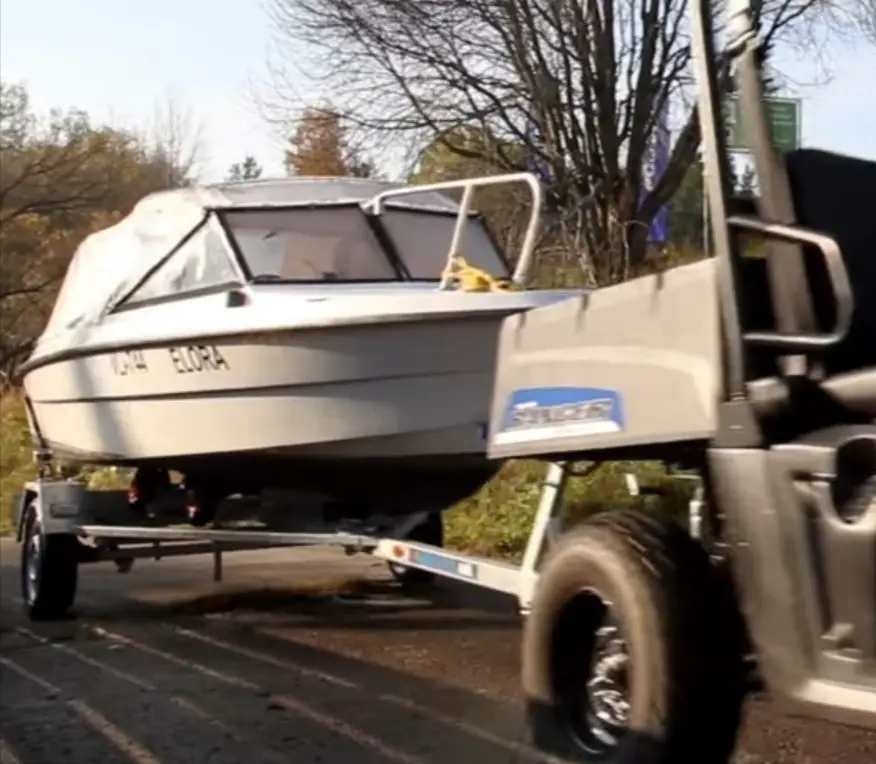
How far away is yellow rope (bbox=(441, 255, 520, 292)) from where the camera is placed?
8250mm

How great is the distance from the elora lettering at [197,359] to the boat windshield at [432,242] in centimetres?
126

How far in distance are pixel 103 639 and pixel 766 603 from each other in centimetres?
573

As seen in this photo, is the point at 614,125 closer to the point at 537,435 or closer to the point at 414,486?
the point at 414,486

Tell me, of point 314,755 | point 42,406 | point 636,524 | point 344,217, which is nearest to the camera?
point 636,524

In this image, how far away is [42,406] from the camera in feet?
38.1

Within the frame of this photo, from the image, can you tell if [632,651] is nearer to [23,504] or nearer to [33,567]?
[33,567]

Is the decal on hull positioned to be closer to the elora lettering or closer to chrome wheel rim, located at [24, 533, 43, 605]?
the elora lettering

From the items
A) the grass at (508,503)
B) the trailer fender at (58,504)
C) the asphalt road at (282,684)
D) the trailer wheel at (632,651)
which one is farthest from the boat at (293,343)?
the trailer wheel at (632,651)

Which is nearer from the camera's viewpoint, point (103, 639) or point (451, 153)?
point (103, 639)

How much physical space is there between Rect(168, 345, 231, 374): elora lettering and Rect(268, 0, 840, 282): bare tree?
254 inches

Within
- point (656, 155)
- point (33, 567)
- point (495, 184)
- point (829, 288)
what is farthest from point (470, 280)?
point (656, 155)

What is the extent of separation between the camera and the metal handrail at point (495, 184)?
8.16 meters

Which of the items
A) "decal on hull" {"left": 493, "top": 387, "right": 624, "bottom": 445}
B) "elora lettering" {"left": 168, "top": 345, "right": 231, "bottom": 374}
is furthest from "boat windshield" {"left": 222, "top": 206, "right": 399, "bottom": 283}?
"decal on hull" {"left": 493, "top": 387, "right": 624, "bottom": 445}

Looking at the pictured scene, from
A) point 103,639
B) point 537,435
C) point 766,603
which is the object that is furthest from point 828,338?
point 103,639
